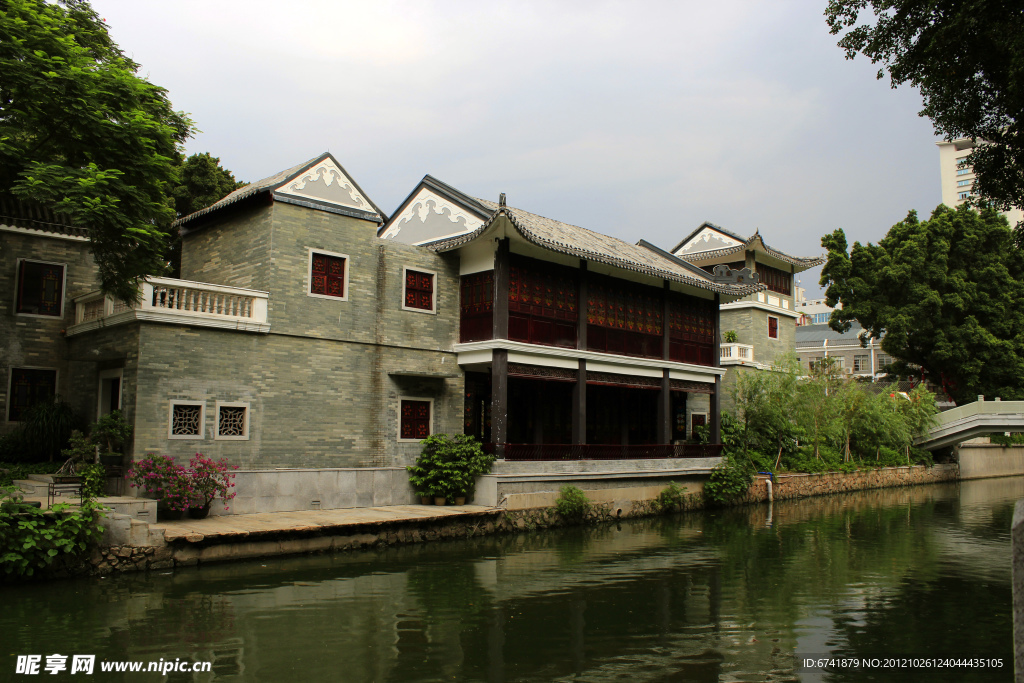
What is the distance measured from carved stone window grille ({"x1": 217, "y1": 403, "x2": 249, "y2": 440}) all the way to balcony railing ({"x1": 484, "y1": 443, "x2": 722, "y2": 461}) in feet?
15.9

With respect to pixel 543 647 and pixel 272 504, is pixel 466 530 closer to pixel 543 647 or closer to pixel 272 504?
pixel 272 504

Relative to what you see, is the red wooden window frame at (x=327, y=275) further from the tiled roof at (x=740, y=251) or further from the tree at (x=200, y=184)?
the tiled roof at (x=740, y=251)

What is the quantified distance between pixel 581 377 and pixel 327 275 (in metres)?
6.07

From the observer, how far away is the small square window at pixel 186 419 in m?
12.5

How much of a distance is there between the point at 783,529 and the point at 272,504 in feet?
33.9

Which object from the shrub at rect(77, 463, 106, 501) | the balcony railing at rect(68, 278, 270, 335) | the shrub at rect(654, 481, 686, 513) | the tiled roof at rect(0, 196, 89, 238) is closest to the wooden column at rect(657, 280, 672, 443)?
the shrub at rect(654, 481, 686, 513)

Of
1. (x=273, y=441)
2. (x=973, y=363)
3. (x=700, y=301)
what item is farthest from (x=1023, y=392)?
(x=273, y=441)

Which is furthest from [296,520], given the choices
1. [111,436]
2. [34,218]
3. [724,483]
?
[724,483]

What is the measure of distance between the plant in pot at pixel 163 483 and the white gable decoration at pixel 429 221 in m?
8.20

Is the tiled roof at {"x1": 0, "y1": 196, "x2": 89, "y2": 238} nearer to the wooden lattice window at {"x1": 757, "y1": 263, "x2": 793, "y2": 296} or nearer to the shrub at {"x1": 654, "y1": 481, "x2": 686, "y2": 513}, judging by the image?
the shrub at {"x1": 654, "y1": 481, "x2": 686, "y2": 513}

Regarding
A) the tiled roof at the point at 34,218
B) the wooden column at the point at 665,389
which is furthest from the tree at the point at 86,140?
the wooden column at the point at 665,389

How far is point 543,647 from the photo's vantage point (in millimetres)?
7375

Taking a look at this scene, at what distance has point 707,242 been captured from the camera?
30922 millimetres

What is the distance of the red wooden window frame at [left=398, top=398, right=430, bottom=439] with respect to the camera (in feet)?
51.4
